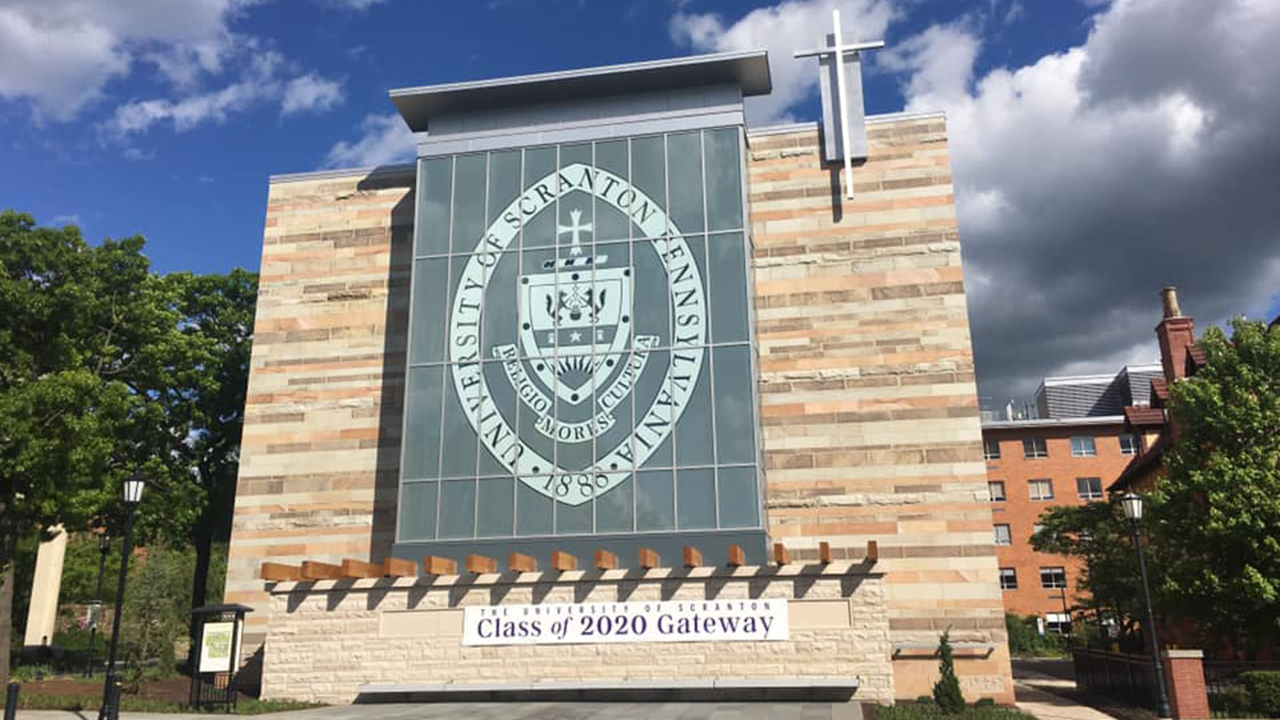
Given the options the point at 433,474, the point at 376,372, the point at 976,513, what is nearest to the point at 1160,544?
the point at 976,513

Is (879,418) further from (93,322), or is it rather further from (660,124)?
(93,322)

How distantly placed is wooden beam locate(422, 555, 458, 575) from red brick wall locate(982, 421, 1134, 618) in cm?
5445

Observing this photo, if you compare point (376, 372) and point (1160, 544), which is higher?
point (376, 372)

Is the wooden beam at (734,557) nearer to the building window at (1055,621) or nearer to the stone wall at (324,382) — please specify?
the stone wall at (324,382)

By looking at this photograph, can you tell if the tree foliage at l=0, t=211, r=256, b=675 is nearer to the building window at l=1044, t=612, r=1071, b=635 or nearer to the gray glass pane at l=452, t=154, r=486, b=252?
the gray glass pane at l=452, t=154, r=486, b=252

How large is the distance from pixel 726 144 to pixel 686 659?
14098 millimetres

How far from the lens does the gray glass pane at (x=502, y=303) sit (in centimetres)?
2591

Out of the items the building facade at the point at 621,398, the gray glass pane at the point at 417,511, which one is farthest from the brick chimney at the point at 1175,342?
the gray glass pane at the point at 417,511

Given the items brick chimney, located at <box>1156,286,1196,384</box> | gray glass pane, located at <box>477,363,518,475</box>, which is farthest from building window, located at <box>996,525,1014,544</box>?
gray glass pane, located at <box>477,363,518,475</box>

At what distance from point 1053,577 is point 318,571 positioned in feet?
194

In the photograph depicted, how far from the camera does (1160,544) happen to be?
27812mm

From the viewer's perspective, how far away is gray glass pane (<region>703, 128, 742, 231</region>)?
25547 millimetres

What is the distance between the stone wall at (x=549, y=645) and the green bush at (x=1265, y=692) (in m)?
9.06

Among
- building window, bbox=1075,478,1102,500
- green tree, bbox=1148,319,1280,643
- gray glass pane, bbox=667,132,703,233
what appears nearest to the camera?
green tree, bbox=1148,319,1280,643
